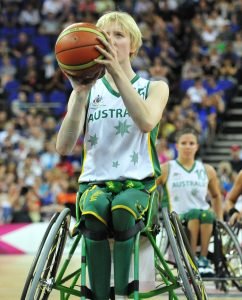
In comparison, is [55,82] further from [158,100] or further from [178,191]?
[158,100]

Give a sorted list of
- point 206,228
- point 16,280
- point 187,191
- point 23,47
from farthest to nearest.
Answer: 1. point 23,47
2. point 16,280
3. point 187,191
4. point 206,228

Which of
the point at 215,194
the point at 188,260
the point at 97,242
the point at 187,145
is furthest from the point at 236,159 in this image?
the point at 97,242

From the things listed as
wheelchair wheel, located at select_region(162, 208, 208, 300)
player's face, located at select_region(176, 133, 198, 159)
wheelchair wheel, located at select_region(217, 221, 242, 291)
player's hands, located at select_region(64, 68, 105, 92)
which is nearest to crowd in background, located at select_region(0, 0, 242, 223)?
player's face, located at select_region(176, 133, 198, 159)

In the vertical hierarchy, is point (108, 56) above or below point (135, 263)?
above

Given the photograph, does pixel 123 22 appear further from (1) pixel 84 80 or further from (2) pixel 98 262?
(2) pixel 98 262

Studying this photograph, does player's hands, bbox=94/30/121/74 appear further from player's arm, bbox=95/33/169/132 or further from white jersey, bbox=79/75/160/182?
white jersey, bbox=79/75/160/182

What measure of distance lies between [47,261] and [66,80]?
1264 centimetres

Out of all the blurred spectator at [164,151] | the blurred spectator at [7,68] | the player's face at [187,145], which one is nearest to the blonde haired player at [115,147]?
the player's face at [187,145]

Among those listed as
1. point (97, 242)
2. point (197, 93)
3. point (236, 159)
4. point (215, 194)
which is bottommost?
point (97, 242)

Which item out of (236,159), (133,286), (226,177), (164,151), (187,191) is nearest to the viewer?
(133,286)

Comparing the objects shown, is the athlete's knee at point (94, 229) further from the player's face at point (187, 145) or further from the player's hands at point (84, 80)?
the player's face at point (187, 145)

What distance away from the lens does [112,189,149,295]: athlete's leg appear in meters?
4.08

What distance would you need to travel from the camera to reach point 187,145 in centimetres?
804

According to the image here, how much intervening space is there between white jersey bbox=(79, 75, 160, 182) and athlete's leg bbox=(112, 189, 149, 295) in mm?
221
